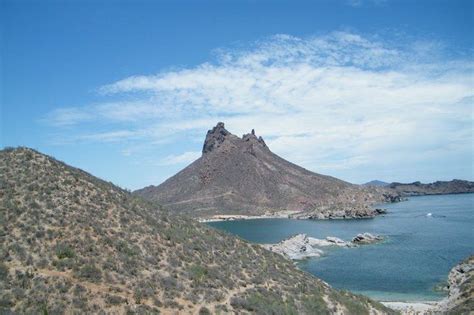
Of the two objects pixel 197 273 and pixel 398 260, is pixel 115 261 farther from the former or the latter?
pixel 398 260

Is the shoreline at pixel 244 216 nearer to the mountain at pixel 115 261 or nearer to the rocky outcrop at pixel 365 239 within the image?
the rocky outcrop at pixel 365 239

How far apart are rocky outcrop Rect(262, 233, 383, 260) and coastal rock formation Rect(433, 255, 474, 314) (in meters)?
31.6

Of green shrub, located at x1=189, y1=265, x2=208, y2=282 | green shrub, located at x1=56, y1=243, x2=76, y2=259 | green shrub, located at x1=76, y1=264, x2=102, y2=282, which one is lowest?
green shrub, located at x1=189, y1=265, x2=208, y2=282

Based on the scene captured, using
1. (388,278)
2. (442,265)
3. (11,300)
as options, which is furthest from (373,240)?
(11,300)

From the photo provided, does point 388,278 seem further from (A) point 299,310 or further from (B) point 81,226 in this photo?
(B) point 81,226

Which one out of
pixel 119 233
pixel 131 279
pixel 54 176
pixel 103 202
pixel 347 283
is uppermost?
pixel 54 176

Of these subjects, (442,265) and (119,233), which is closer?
(119,233)

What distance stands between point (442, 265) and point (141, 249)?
52.9m

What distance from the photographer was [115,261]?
25.7 m

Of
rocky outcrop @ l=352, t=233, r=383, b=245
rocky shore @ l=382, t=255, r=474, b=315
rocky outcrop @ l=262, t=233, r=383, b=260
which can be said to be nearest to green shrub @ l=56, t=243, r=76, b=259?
rocky shore @ l=382, t=255, r=474, b=315

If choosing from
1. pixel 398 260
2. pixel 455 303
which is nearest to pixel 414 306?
pixel 455 303

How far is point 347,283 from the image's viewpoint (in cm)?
5706

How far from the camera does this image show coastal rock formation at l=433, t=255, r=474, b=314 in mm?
34969

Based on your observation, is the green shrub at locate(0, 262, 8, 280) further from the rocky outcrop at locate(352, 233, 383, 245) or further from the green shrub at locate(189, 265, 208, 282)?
the rocky outcrop at locate(352, 233, 383, 245)
